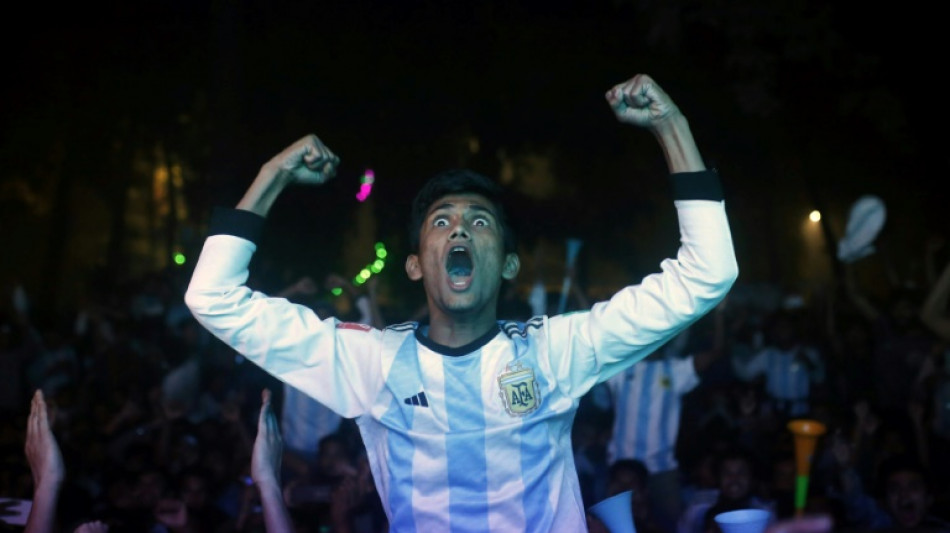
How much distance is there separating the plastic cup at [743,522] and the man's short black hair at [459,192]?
1.15m

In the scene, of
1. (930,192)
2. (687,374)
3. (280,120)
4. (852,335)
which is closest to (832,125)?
(930,192)

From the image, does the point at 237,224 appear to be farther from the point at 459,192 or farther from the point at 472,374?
the point at 472,374

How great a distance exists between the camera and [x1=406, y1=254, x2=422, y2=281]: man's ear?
3.47 metres

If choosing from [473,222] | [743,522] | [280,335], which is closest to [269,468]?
[280,335]

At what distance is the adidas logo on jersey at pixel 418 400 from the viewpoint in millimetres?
3139

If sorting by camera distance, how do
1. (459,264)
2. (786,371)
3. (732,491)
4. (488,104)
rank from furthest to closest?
(488,104)
(786,371)
(732,491)
(459,264)

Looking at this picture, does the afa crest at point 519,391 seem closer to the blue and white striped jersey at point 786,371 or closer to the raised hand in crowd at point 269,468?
the raised hand in crowd at point 269,468

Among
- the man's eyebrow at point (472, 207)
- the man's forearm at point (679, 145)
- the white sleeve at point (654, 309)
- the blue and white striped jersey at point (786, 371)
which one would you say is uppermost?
the man's forearm at point (679, 145)

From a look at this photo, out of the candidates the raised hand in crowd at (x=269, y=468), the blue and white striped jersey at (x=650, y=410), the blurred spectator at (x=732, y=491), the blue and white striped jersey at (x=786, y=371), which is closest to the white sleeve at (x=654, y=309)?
the raised hand in crowd at (x=269, y=468)

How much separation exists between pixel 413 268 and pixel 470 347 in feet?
1.33

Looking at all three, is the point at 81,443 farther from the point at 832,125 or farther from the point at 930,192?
the point at 930,192

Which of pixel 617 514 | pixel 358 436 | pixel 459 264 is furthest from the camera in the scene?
pixel 358 436

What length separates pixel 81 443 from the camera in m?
8.16

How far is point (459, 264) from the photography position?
3.26 m
